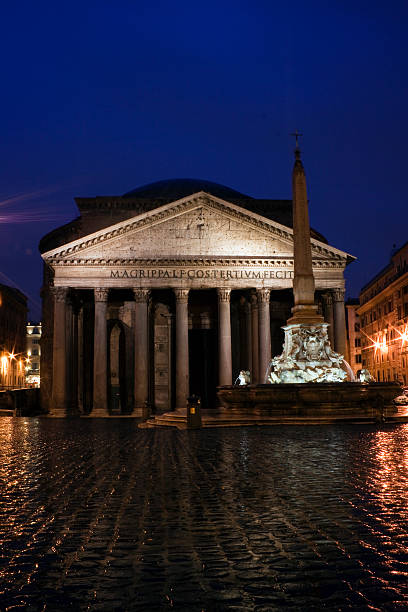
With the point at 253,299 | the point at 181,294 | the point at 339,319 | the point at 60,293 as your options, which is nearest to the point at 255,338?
the point at 253,299

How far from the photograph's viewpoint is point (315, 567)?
4.21m

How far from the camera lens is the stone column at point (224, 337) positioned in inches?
1419

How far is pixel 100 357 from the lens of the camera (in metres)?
35.7

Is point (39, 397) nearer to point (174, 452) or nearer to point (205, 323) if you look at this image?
point (205, 323)

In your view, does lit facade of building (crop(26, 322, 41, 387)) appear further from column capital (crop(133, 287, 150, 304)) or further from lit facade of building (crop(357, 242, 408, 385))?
column capital (crop(133, 287, 150, 304))

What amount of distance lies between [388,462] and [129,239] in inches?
1112

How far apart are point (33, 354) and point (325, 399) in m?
98.9

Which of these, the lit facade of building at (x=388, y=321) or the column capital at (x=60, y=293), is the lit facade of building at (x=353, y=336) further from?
→ the column capital at (x=60, y=293)

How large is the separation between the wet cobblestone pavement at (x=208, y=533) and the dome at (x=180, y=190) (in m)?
42.3

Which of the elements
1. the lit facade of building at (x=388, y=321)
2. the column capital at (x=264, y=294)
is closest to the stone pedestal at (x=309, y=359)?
the column capital at (x=264, y=294)

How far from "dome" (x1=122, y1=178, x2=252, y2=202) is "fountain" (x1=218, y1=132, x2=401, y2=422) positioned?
103ft

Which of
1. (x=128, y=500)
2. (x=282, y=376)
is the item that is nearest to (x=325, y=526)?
(x=128, y=500)

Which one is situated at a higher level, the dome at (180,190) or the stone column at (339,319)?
the dome at (180,190)

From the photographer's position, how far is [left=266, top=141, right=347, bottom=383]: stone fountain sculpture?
66.1ft
